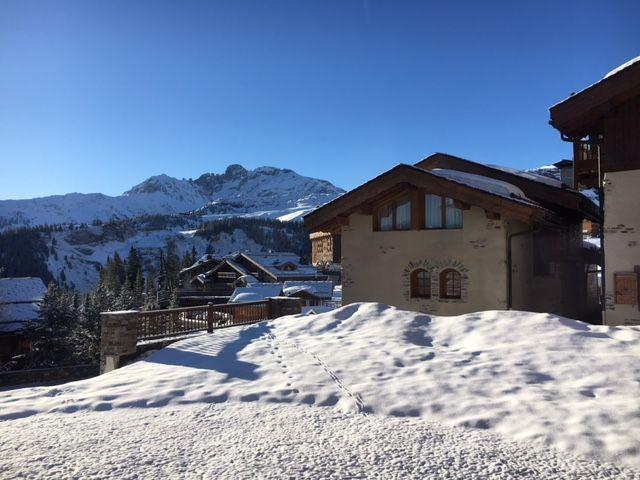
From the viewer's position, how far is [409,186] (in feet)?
48.0

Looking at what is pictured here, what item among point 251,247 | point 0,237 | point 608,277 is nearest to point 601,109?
point 608,277

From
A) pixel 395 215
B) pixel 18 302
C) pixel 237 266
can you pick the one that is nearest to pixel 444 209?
pixel 395 215

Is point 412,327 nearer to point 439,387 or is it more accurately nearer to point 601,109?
point 439,387

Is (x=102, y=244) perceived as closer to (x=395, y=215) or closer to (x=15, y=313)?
(x=15, y=313)

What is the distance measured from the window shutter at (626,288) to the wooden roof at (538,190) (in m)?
4.79

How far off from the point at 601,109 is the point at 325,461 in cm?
1147

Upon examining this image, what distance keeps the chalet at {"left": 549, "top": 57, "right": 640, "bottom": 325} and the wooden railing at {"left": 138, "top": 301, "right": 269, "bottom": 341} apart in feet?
30.5

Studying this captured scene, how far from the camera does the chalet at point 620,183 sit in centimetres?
1138

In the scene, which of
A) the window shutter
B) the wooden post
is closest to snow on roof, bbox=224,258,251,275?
the wooden post

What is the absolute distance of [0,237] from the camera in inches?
6304

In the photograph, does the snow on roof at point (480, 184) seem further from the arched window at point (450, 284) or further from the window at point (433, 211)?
the arched window at point (450, 284)

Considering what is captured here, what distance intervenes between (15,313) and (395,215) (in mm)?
27520

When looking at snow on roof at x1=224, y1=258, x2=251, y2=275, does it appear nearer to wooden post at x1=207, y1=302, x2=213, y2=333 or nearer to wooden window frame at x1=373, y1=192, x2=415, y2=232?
wooden window frame at x1=373, y1=192, x2=415, y2=232

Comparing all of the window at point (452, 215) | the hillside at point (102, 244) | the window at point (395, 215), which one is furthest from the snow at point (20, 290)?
the hillside at point (102, 244)
